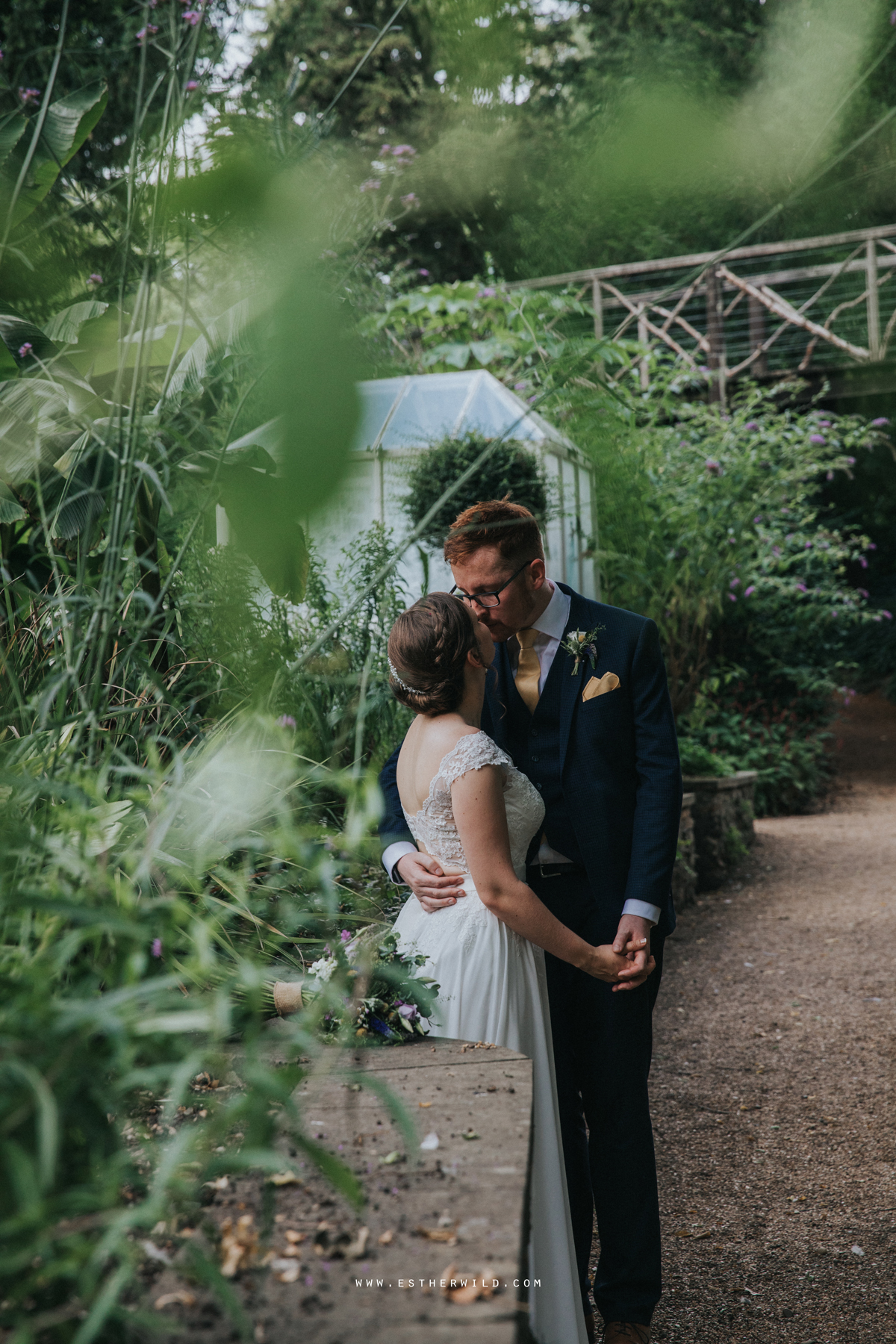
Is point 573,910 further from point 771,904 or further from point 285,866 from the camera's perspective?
point 771,904

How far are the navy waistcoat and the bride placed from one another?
0.19 m

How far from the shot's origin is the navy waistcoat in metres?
2.06

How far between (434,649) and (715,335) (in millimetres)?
5369

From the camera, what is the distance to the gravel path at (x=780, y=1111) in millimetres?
2139

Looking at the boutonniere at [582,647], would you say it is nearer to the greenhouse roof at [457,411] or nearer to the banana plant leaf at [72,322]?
the banana plant leaf at [72,322]

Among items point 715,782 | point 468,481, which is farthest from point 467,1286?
point 715,782

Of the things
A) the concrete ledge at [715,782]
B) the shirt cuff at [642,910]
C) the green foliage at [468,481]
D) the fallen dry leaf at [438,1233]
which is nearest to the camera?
the fallen dry leaf at [438,1233]

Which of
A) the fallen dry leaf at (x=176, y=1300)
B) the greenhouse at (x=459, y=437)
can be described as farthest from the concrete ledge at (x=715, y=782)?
the fallen dry leaf at (x=176, y=1300)

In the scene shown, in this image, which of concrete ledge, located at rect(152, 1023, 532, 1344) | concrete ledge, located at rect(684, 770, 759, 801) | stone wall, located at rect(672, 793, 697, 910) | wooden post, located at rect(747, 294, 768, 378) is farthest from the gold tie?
wooden post, located at rect(747, 294, 768, 378)

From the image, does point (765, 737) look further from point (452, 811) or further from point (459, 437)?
point (452, 811)

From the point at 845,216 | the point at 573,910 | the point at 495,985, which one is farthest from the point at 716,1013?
the point at 845,216

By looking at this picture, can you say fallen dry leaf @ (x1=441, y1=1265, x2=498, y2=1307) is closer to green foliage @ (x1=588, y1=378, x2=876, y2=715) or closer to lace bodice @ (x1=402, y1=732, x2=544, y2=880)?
lace bodice @ (x1=402, y1=732, x2=544, y2=880)

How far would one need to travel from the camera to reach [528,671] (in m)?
2.19

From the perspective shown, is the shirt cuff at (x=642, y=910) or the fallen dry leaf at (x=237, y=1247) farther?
the shirt cuff at (x=642, y=910)
